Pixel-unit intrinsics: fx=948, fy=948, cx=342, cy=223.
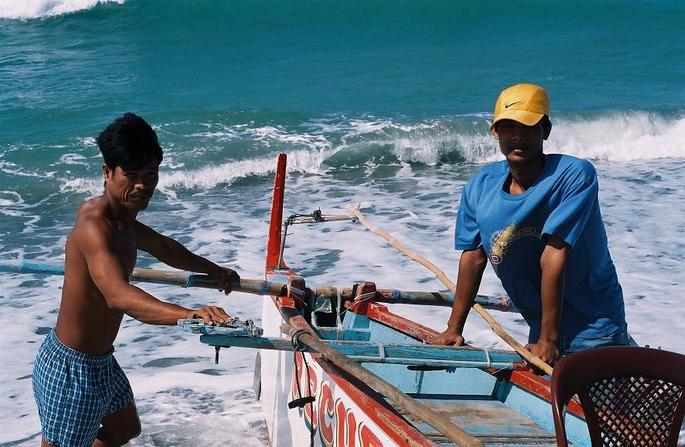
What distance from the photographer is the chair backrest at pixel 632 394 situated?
2.66m

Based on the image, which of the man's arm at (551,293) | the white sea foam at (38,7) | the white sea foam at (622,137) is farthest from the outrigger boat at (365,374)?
the white sea foam at (38,7)

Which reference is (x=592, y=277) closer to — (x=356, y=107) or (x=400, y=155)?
(x=400, y=155)

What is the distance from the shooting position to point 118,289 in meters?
2.96

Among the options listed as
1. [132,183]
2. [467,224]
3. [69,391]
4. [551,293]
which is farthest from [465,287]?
[69,391]

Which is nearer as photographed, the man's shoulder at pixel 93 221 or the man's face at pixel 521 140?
the man's shoulder at pixel 93 221

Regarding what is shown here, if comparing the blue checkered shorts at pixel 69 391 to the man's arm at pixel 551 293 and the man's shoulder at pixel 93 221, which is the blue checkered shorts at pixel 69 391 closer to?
the man's shoulder at pixel 93 221

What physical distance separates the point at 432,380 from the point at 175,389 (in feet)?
6.56

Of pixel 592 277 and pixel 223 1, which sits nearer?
pixel 592 277

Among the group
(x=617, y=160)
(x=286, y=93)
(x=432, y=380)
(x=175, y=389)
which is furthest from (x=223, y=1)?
(x=432, y=380)

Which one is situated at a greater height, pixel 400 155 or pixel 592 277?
pixel 592 277

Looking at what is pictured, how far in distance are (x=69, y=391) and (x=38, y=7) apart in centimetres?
1767

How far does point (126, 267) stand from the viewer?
319 cm


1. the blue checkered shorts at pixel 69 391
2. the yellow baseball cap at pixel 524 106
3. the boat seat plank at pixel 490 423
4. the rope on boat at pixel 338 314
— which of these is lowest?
the boat seat plank at pixel 490 423

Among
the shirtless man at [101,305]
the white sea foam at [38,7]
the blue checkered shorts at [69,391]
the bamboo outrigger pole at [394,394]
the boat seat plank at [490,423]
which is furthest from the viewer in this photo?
the white sea foam at [38,7]
